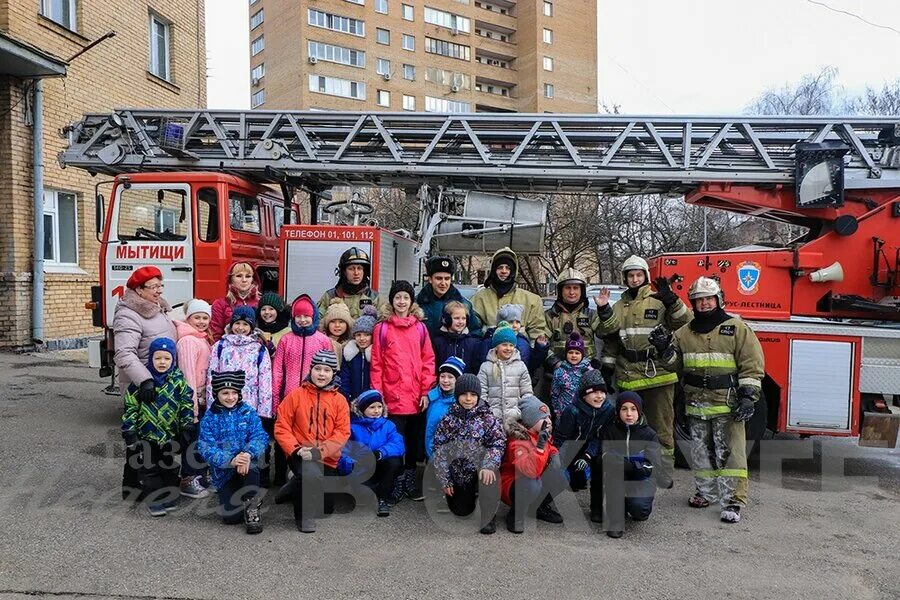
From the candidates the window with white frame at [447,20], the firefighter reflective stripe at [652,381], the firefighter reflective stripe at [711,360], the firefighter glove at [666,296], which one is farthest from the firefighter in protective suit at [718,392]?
the window with white frame at [447,20]

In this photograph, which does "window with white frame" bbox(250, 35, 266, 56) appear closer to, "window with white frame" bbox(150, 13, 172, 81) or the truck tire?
"window with white frame" bbox(150, 13, 172, 81)

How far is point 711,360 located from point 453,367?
191 centimetres

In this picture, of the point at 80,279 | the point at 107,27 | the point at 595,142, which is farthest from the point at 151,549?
the point at 107,27

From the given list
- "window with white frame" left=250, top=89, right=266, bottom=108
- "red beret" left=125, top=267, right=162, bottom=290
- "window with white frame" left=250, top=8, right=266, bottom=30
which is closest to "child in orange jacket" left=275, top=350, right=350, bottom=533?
"red beret" left=125, top=267, right=162, bottom=290

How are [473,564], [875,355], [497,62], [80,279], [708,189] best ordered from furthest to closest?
[497,62] < [80,279] < [708,189] < [875,355] < [473,564]

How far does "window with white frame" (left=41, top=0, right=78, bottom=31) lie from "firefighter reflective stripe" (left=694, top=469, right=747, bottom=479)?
488 inches

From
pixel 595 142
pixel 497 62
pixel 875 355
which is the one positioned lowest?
pixel 875 355

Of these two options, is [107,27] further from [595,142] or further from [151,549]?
[151,549]

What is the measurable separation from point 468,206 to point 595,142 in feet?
5.02

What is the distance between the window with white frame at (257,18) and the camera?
48.9 meters

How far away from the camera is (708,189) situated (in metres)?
6.84

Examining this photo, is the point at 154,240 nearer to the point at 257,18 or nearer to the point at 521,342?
the point at 521,342

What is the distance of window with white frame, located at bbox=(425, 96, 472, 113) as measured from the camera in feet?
162

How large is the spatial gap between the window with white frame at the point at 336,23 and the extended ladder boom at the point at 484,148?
136 ft
